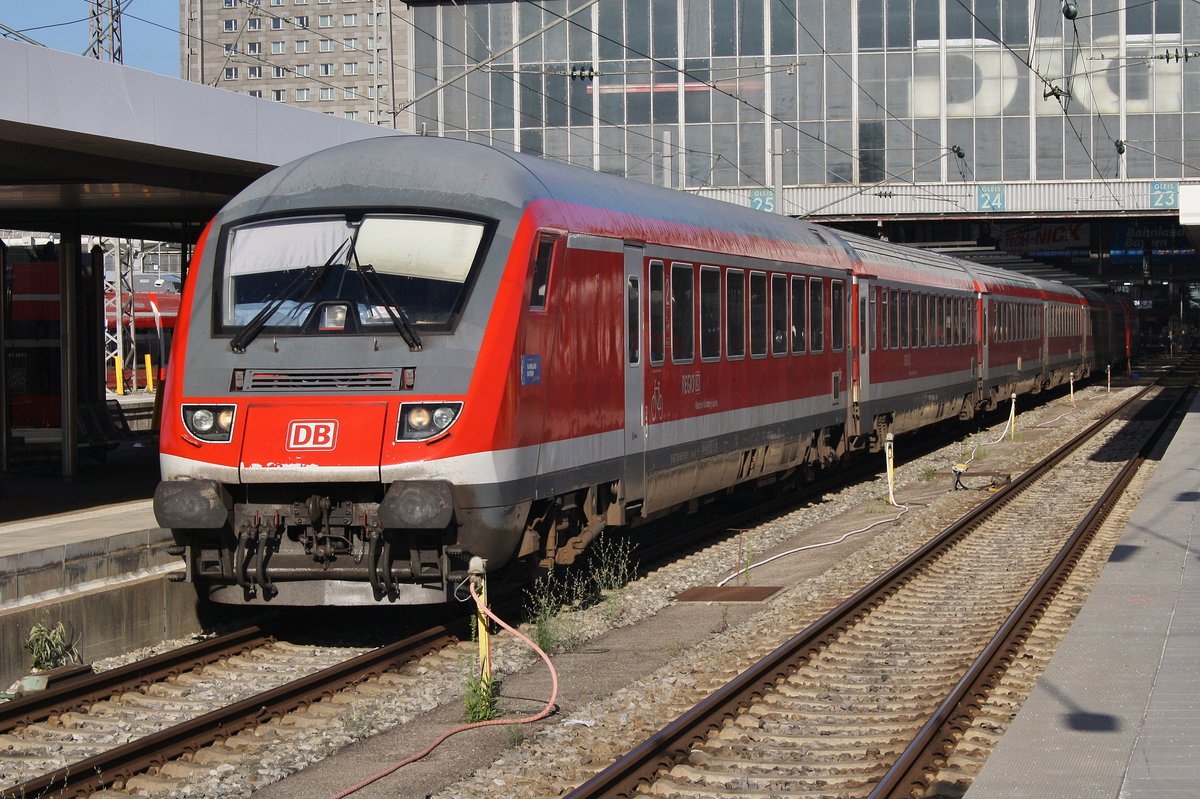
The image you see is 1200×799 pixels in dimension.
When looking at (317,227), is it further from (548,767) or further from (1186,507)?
(1186,507)

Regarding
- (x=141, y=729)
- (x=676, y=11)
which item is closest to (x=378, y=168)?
(x=141, y=729)

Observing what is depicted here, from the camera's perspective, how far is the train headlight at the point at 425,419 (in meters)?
9.27

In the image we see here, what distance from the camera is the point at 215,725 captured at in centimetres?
801

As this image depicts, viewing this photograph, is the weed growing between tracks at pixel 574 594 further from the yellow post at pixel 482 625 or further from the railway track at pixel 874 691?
the railway track at pixel 874 691

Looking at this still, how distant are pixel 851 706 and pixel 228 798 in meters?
3.63

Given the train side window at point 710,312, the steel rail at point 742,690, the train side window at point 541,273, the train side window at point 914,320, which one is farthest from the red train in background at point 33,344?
A: the steel rail at point 742,690

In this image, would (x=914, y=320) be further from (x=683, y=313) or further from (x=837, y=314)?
(x=683, y=313)

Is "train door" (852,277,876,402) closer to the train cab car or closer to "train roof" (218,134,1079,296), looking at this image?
"train roof" (218,134,1079,296)

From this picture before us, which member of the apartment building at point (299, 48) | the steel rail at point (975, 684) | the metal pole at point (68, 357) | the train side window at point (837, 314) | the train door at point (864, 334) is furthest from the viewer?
the apartment building at point (299, 48)

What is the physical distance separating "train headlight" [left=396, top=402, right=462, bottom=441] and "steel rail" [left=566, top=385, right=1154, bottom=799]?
7.94 feet

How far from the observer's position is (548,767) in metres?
7.34

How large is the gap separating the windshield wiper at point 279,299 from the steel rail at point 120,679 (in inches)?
80.5

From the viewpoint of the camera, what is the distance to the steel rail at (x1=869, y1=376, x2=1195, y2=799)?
22.4 ft


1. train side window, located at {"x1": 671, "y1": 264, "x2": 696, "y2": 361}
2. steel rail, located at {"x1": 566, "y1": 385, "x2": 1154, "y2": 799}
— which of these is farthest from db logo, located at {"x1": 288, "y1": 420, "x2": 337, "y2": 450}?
train side window, located at {"x1": 671, "y1": 264, "x2": 696, "y2": 361}
